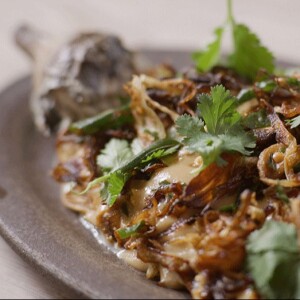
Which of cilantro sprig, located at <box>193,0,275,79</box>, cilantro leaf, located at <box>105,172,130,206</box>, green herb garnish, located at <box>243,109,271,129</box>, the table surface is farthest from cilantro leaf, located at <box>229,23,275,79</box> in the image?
the table surface

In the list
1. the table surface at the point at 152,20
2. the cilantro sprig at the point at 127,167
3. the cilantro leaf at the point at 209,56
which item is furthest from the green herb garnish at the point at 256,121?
the table surface at the point at 152,20

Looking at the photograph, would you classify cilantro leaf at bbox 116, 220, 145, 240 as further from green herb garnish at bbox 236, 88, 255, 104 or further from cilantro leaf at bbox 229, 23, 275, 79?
cilantro leaf at bbox 229, 23, 275, 79

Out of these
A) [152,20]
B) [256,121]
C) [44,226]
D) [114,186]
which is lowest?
[152,20]

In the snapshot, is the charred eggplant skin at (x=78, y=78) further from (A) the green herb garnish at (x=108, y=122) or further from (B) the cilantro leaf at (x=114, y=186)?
(B) the cilantro leaf at (x=114, y=186)

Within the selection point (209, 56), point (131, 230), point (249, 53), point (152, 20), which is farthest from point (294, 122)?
point (152, 20)

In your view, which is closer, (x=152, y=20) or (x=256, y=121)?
(x=256, y=121)

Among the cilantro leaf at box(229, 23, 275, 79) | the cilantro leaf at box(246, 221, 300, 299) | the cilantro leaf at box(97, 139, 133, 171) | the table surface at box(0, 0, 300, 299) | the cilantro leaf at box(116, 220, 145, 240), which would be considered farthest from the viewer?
the table surface at box(0, 0, 300, 299)

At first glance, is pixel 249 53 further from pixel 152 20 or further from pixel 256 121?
pixel 152 20
